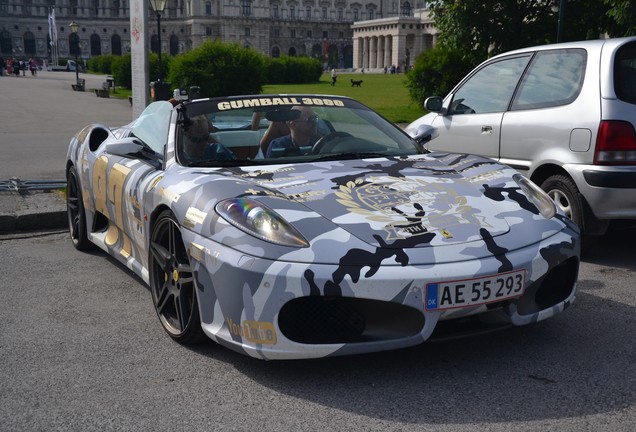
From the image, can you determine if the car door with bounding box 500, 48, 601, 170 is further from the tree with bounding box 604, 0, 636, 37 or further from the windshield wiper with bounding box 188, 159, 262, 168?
the tree with bounding box 604, 0, 636, 37

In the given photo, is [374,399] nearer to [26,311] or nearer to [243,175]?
[243,175]

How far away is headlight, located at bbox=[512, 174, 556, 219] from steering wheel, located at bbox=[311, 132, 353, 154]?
105 cm

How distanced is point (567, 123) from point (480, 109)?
1.17 meters

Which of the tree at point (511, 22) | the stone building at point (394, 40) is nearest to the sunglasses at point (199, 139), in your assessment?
the tree at point (511, 22)

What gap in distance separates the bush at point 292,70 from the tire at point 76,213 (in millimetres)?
57111

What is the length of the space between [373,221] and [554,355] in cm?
111

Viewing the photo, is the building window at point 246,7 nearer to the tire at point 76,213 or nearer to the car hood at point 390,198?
the tire at point 76,213

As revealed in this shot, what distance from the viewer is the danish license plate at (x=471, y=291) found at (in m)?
3.08

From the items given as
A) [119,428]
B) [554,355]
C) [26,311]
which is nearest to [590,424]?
[554,355]

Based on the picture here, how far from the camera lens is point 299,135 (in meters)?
4.51

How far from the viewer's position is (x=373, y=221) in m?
3.34

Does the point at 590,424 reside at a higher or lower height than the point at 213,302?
lower

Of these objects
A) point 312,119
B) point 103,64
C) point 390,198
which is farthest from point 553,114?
point 103,64

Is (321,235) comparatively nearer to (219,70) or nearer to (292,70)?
(219,70)
